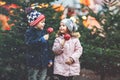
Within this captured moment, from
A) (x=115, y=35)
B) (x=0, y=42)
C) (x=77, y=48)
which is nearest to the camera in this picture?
(x=77, y=48)

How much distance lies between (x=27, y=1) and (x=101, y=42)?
206cm

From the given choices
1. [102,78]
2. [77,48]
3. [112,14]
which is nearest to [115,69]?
[102,78]

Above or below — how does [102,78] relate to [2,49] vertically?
below

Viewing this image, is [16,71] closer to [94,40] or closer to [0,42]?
[0,42]

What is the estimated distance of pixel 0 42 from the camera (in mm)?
9688

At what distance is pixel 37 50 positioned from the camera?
8672mm

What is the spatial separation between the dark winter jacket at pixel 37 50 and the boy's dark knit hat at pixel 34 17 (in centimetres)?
14

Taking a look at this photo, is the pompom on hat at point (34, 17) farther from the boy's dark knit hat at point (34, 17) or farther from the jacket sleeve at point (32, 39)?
the jacket sleeve at point (32, 39)

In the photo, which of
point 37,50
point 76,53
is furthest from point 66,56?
point 37,50

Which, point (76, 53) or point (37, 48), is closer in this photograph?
point (76, 53)

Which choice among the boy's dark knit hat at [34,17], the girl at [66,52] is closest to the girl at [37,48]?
the boy's dark knit hat at [34,17]

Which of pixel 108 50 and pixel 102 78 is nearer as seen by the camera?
pixel 108 50

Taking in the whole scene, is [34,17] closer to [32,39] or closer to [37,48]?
[32,39]

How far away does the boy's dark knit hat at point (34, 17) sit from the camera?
8617mm
